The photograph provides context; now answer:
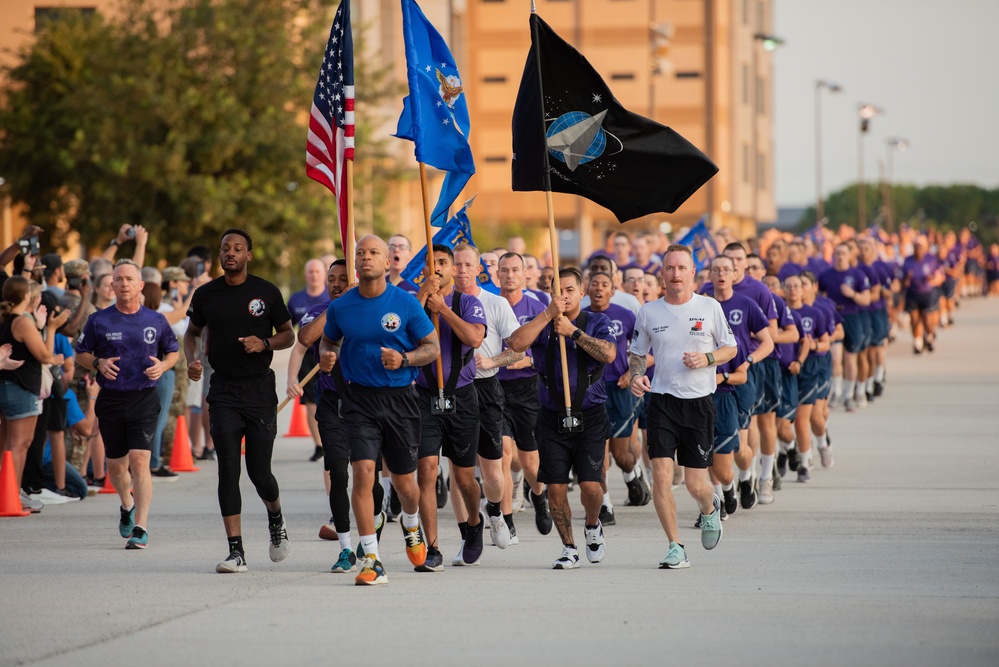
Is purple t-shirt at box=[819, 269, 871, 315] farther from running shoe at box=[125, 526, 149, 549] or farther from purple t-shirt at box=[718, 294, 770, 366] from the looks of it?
running shoe at box=[125, 526, 149, 549]

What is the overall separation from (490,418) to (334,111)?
106 inches

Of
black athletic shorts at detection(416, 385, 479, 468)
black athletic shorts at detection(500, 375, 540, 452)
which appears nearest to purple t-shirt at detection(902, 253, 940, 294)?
black athletic shorts at detection(500, 375, 540, 452)

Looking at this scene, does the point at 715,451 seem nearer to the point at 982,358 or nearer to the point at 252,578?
the point at 252,578

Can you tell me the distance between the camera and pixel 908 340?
41.7 metres

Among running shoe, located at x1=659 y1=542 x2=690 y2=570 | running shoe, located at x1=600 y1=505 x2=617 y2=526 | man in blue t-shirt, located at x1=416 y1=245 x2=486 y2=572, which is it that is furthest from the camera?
running shoe, located at x1=600 y1=505 x2=617 y2=526

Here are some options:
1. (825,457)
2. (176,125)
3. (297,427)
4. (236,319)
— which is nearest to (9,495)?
(236,319)

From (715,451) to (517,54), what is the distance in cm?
7812

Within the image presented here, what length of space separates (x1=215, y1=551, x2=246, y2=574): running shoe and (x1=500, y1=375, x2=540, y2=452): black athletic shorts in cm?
271

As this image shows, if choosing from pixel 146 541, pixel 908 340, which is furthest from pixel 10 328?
pixel 908 340

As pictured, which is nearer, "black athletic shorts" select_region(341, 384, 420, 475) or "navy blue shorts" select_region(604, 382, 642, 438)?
"black athletic shorts" select_region(341, 384, 420, 475)

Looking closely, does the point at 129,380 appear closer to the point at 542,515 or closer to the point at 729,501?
the point at 542,515

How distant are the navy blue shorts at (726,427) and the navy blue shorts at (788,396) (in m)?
2.69

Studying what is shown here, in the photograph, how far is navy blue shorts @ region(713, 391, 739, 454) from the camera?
12.4 m

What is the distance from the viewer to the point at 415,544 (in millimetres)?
10180
